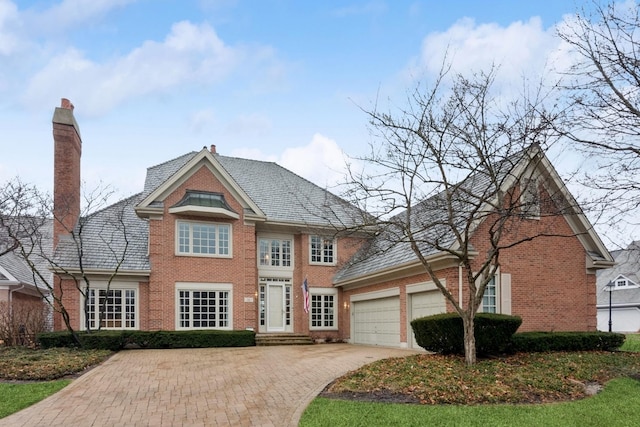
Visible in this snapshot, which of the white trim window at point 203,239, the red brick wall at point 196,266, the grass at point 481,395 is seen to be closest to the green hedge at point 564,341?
the grass at point 481,395

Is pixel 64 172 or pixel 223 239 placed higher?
pixel 64 172

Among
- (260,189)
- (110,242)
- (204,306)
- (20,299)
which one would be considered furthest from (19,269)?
(260,189)

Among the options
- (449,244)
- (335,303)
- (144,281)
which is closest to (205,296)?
(144,281)

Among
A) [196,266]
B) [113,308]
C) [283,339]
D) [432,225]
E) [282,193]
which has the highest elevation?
[282,193]

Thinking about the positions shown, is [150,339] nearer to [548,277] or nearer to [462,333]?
[462,333]

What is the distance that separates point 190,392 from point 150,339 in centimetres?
926

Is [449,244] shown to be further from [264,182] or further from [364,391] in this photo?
[264,182]

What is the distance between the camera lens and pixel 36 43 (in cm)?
1191

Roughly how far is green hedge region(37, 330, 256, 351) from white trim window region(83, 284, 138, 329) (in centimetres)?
286

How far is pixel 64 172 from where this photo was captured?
2161 centimetres

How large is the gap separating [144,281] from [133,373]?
9.47 metres

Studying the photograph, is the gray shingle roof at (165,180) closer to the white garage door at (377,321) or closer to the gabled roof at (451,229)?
the gabled roof at (451,229)

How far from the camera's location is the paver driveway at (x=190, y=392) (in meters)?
8.04

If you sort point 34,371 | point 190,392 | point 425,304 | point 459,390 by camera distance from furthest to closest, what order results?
point 425,304, point 34,371, point 190,392, point 459,390
